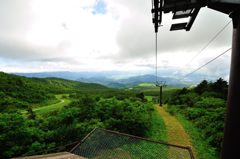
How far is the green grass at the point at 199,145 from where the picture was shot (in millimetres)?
10672

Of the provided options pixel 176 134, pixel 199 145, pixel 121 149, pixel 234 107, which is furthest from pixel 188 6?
pixel 176 134

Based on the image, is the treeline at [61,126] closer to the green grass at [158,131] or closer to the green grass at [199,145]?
the green grass at [158,131]

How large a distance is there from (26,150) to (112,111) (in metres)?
7.50

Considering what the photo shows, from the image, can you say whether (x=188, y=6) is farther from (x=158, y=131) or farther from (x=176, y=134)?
(x=158, y=131)

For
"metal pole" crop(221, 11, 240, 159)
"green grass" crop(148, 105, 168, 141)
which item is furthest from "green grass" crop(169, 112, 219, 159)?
"metal pole" crop(221, 11, 240, 159)

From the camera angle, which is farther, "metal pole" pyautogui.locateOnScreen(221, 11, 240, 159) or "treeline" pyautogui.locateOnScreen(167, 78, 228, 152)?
"treeline" pyautogui.locateOnScreen(167, 78, 228, 152)

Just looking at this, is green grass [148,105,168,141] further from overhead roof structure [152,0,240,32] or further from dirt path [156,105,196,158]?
overhead roof structure [152,0,240,32]

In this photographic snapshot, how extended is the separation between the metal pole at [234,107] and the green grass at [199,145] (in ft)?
24.3

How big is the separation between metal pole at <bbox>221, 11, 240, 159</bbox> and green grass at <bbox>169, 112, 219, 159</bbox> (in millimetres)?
7400

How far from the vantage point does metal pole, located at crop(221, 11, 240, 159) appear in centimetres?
383

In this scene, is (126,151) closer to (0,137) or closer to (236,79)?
(0,137)

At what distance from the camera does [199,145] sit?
39.5 ft

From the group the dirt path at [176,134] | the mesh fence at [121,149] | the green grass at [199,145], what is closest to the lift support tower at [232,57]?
the mesh fence at [121,149]

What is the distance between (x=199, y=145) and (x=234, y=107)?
9.44 metres
